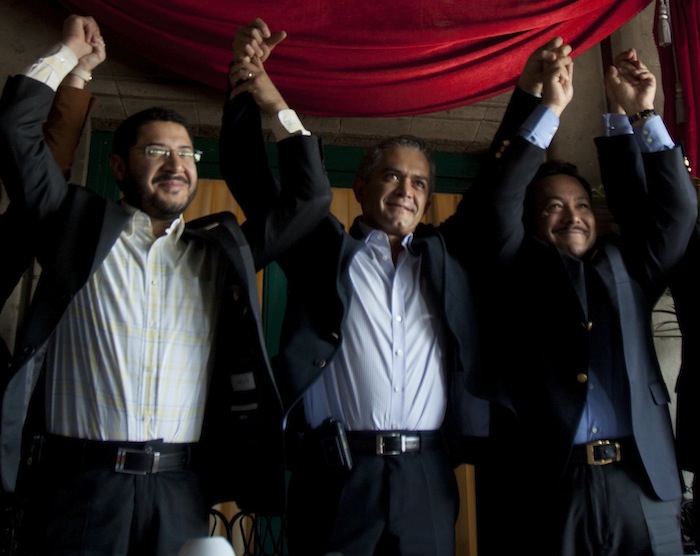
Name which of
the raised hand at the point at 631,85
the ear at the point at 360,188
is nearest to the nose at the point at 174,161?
the ear at the point at 360,188

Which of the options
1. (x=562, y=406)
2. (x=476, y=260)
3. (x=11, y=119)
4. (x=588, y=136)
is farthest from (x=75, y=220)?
(x=588, y=136)

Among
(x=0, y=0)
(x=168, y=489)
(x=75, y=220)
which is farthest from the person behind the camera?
(x=0, y=0)

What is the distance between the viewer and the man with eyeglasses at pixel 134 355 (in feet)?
5.26

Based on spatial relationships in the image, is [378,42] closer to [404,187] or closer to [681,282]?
[404,187]

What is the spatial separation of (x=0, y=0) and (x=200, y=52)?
3.05ft

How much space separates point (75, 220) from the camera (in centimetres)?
177

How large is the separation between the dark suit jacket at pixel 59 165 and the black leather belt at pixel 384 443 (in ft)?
2.75

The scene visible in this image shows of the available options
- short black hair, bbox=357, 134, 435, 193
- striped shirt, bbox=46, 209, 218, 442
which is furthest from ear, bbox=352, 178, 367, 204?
striped shirt, bbox=46, 209, 218, 442

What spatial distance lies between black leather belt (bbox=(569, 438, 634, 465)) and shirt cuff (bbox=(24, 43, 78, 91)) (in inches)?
59.8

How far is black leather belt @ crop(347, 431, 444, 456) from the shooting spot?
185cm

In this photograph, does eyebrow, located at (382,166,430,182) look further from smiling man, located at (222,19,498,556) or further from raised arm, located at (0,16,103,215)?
raised arm, located at (0,16,103,215)

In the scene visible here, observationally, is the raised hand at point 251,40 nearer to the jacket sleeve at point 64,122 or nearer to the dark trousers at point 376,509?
the jacket sleeve at point 64,122

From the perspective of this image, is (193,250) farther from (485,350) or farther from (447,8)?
(447,8)

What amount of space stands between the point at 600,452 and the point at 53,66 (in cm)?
160
